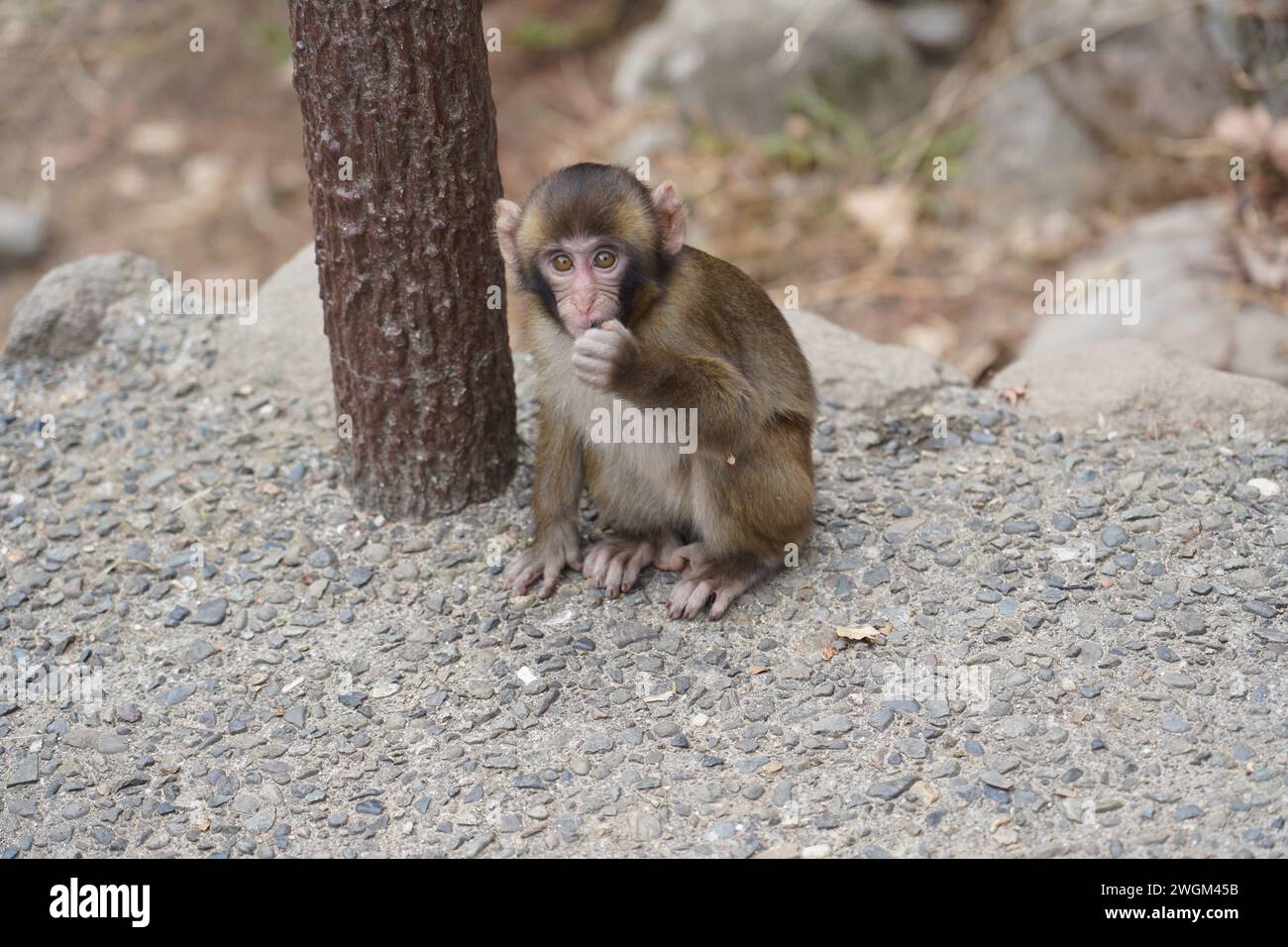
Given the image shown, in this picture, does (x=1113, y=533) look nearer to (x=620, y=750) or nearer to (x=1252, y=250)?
(x=620, y=750)

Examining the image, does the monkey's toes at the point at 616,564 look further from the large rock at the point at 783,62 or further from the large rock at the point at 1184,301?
the large rock at the point at 783,62

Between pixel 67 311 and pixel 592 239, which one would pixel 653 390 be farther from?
pixel 67 311

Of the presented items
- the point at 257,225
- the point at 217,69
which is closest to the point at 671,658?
the point at 257,225

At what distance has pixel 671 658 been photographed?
4.68 m

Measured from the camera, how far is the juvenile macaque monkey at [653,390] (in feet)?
14.0

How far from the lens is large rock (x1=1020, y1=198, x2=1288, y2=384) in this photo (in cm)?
708

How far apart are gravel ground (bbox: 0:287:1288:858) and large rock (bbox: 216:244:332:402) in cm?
31

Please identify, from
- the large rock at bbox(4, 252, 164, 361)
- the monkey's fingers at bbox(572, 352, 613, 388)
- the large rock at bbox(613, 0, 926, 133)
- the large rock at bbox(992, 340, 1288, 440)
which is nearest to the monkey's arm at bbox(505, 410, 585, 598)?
the monkey's fingers at bbox(572, 352, 613, 388)

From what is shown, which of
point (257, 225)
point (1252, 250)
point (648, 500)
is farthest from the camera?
point (257, 225)

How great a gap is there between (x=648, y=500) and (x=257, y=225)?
6.23 m

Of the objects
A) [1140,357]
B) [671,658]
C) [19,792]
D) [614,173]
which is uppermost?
[614,173]

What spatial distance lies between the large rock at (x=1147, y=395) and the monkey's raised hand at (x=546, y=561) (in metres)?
2.18

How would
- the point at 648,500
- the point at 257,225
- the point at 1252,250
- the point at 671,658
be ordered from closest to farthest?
the point at 671,658 < the point at 648,500 < the point at 1252,250 < the point at 257,225

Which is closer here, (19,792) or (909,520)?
(19,792)
